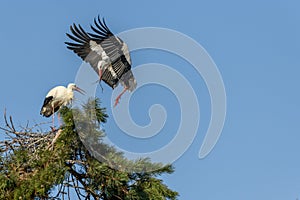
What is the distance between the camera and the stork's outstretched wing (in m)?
9.84

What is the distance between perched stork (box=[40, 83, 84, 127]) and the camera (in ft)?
29.3

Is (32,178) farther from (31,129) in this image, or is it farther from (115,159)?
(31,129)

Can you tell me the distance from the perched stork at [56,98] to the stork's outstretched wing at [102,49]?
1.06 meters

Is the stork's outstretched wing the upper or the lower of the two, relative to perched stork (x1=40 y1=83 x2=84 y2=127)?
upper

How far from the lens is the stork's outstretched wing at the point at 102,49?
9844mm

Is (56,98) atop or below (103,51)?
below

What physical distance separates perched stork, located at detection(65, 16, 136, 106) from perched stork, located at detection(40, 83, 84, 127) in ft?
2.71

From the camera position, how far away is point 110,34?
9.83 metres

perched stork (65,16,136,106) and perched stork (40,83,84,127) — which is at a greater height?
perched stork (65,16,136,106)

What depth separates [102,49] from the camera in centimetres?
1005

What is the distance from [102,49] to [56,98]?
1450 mm

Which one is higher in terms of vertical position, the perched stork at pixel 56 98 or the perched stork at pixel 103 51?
the perched stork at pixel 103 51

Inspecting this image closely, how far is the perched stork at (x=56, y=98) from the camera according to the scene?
8.94 meters

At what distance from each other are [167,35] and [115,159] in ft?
10.3
